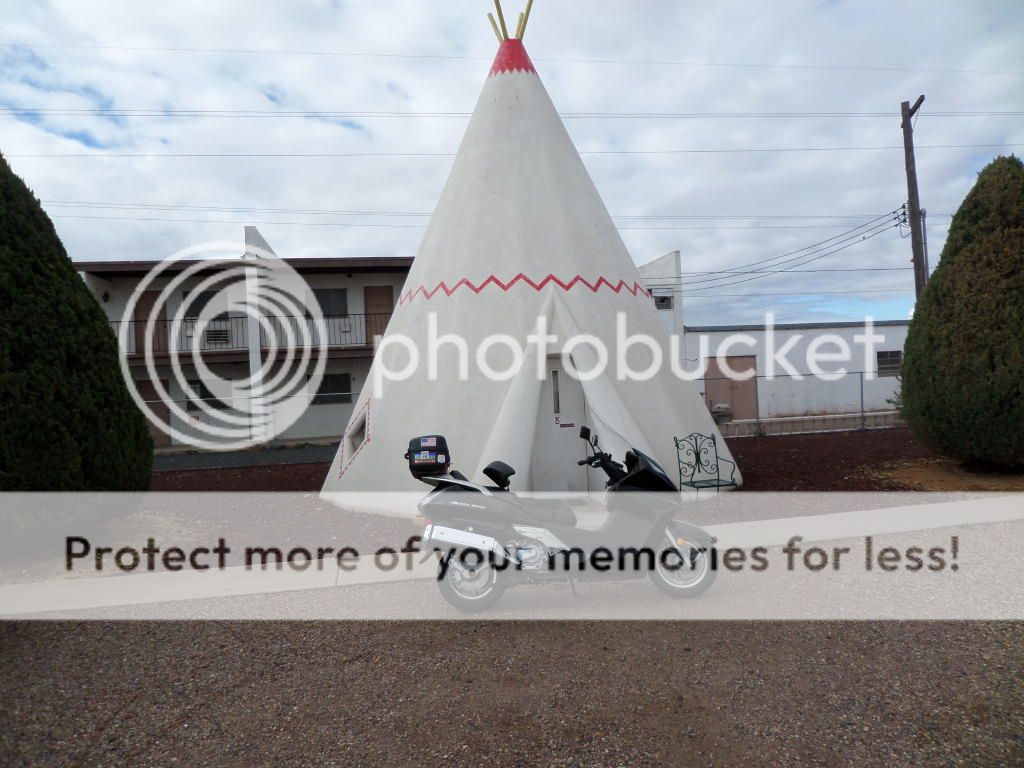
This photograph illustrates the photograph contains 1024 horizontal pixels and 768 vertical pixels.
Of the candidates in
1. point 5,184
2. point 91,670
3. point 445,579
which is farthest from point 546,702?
point 5,184

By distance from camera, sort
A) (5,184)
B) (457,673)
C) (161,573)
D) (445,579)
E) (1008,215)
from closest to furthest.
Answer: (457,673) → (445,579) → (161,573) → (5,184) → (1008,215)

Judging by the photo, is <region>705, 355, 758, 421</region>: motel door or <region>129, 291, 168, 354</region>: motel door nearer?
<region>129, 291, 168, 354</region>: motel door

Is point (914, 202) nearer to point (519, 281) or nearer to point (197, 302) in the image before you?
point (519, 281)

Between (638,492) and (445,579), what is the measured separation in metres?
1.41

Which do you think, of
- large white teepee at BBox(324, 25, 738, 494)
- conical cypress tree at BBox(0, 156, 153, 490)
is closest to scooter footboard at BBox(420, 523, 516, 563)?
large white teepee at BBox(324, 25, 738, 494)

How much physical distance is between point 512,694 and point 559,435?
188 inches

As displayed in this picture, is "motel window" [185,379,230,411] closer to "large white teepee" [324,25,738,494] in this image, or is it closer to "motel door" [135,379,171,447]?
"motel door" [135,379,171,447]

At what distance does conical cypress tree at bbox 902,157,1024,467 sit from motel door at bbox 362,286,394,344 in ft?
48.3

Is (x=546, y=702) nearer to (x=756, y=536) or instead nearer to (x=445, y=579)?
(x=445, y=579)

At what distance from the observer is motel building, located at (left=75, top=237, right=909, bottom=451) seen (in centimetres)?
1950

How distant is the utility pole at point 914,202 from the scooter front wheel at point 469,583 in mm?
12643

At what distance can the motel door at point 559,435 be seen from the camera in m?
7.94

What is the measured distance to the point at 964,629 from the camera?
158 inches

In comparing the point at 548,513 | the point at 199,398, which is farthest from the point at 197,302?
the point at 548,513
